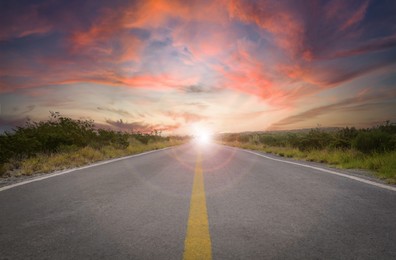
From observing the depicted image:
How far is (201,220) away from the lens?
315 cm

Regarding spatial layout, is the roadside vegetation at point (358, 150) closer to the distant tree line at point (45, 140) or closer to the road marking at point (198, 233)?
the road marking at point (198, 233)

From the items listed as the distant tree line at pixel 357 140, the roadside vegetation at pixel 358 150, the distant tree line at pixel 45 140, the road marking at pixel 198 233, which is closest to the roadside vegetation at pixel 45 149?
the distant tree line at pixel 45 140

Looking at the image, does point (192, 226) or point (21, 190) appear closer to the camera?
point (192, 226)

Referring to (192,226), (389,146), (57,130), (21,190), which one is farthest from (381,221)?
(57,130)

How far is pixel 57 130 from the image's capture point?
1532cm

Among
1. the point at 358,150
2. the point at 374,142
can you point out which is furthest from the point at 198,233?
the point at 374,142

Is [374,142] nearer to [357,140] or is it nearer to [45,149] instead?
[357,140]

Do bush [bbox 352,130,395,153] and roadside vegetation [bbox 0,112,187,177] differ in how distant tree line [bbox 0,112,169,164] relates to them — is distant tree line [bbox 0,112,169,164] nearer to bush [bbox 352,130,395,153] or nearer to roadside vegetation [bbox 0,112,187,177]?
roadside vegetation [bbox 0,112,187,177]

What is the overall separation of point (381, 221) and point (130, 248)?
2838mm

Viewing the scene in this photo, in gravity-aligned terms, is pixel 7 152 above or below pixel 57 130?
below

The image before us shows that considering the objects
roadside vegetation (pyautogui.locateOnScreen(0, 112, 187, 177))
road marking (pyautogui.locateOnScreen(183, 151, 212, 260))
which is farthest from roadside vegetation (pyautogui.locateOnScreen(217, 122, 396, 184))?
roadside vegetation (pyautogui.locateOnScreen(0, 112, 187, 177))

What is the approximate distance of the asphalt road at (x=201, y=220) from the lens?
2.33 metres

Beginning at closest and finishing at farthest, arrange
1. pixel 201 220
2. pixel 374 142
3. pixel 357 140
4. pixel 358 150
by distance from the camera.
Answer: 1. pixel 201 220
2. pixel 374 142
3. pixel 358 150
4. pixel 357 140

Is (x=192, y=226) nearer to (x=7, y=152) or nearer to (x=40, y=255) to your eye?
(x=40, y=255)
